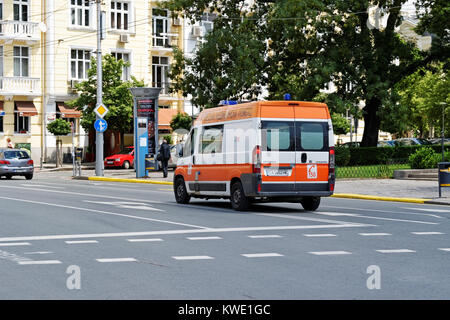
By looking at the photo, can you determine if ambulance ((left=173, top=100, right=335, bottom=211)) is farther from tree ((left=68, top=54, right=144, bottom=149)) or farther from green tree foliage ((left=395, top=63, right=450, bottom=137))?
green tree foliage ((left=395, top=63, right=450, bottom=137))

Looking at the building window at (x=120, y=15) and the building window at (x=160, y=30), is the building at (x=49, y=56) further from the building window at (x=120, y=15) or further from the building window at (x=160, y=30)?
the building window at (x=160, y=30)

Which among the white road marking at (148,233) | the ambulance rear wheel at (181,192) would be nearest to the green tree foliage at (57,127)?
the ambulance rear wheel at (181,192)

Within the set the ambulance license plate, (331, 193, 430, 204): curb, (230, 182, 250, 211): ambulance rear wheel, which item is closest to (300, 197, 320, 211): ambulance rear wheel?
the ambulance license plate

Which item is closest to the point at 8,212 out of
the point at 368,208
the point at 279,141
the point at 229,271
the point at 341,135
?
the point at 279,141

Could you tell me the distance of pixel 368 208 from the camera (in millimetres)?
19562

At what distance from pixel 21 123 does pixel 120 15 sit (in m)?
11.0

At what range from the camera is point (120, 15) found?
5794cm

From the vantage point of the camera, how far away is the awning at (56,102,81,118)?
5216 cm

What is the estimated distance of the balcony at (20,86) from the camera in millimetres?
51656

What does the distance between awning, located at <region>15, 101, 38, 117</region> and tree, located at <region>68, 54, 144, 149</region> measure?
3.49m

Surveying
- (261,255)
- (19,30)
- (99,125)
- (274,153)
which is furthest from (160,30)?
(261,255)

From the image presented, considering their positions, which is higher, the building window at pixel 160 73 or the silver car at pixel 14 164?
the building window at pixel 160 73

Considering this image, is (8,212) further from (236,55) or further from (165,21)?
(165,21)

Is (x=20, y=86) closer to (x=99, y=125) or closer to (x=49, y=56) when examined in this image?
(x=49, y=56)
